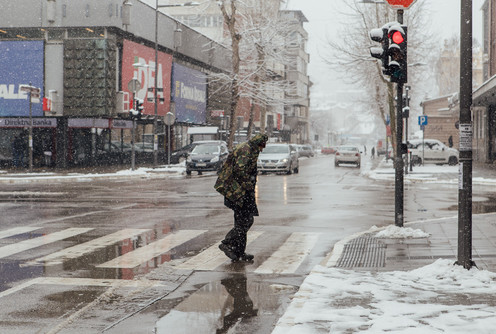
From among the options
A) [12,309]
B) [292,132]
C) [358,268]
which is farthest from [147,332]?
[292,132]

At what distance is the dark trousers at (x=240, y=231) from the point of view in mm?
9477

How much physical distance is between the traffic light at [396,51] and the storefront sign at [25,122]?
107 ft

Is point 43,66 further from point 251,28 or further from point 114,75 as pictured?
point 251,28

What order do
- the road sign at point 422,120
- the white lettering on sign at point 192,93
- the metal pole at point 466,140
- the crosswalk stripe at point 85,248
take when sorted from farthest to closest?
the white lettering on sign at point 192,93
the road sign at point 422,120
the crosswalk stripe at point 85,248
the metal pole at point 466,140

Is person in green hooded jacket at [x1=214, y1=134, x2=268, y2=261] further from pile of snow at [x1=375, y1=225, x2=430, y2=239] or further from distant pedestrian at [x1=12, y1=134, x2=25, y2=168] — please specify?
distant pedestrian at [x1=12, y1=134, x2=25, y2=168]

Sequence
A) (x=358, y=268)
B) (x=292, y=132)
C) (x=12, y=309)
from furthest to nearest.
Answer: (x=292, y=132) → (x=358, y=268) → (x=12, y=309)

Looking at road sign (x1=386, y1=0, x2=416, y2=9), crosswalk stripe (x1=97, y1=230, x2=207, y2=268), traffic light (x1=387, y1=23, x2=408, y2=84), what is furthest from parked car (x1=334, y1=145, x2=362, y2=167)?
traffic light (x1=387, y1=23, x2=408, y2=84)

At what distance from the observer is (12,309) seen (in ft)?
21.8

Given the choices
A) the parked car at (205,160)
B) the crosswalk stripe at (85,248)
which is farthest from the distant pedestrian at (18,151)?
the crosswalk stripe at (85,248)

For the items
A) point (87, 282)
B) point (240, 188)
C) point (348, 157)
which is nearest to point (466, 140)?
point (240, 188)

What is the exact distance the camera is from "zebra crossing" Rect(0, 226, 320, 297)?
912 centimetres

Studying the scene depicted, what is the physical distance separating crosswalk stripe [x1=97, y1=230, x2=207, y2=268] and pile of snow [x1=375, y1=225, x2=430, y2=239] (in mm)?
3159

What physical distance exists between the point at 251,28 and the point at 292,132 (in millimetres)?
60536

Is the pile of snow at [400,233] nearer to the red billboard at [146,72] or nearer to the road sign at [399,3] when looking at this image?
the road sign at [399,3]
